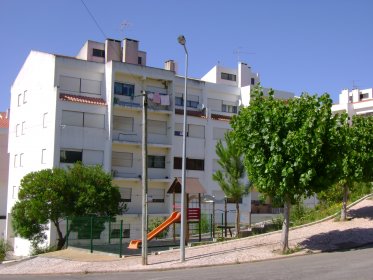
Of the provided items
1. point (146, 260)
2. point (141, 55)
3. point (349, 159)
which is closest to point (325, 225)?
point (349, 159)

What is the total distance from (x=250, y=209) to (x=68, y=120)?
69.7 feet

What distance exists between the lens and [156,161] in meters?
47.5

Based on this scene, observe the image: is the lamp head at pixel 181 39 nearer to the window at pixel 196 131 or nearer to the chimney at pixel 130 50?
the window at pixel 196 131

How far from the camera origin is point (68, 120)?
4203 cm

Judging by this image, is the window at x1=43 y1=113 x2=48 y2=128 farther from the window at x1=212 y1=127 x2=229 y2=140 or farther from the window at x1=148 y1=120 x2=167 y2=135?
the window at x1=212 y1=127 x2=229 y2=140

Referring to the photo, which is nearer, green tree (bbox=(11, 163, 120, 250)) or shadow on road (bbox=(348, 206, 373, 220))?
shadow on road (bbox=(348, 206, 373, 220))

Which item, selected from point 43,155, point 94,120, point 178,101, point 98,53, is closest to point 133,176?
point 94,120

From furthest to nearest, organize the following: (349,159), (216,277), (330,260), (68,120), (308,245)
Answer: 1. (68,120)
2. (349,159)
3. (308,245)
4. (330,260)
5. (216,277)

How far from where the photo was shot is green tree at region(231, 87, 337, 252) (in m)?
20.0

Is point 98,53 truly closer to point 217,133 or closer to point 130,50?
point 130,50

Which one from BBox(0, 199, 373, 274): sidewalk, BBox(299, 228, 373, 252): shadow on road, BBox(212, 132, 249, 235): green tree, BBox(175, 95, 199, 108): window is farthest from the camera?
BBox(175, 95, 199, 108): window

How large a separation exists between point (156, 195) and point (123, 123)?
7.18 metres

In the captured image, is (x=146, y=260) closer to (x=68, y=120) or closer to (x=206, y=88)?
(x=68, y=120)

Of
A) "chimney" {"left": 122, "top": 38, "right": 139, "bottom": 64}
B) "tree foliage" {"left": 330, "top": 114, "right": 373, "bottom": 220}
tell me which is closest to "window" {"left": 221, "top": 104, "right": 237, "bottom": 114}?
"chimney" {"left": 122, "top": 38, "right": 139, "bottom": 64}
